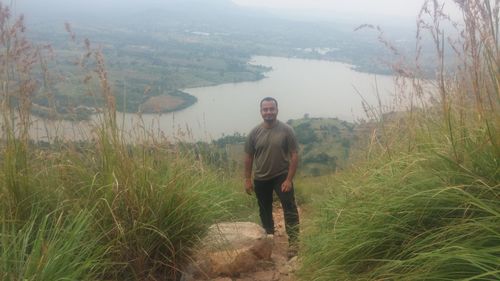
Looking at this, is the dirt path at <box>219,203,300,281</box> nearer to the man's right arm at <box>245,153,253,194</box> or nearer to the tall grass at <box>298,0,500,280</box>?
the tall grass at <box>298,0,500,280</box>

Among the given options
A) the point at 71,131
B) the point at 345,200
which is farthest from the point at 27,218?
the point at 345,200

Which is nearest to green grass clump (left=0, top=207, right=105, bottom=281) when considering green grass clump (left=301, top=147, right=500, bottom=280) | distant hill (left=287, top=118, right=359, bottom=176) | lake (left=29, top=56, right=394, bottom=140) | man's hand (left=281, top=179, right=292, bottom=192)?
lake (left=29, top=56, right=394, bottom=140)

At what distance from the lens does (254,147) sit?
522cm

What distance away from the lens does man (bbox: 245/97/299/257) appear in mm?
4895

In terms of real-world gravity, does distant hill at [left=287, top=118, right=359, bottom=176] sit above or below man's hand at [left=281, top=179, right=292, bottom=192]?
below

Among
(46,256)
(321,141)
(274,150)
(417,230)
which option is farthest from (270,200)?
(321,141)

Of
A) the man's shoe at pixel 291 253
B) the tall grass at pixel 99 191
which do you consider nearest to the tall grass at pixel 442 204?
the tall grass at pixel 99 191

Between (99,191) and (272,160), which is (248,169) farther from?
(99,191)

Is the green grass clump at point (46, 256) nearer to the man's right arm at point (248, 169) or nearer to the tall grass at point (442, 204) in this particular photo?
the tall grass at point (442, 204)

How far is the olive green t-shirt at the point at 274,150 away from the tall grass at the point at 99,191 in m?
1.93

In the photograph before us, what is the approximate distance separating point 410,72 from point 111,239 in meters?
2.56

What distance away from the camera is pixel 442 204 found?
2150 mm

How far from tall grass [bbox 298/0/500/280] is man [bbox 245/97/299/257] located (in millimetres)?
1892

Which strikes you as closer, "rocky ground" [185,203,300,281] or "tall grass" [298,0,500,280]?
"tall grass" [298,0,500,280]
